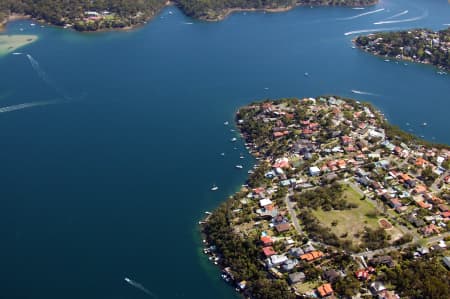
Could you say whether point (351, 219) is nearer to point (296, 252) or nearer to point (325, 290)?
point (296, 252)

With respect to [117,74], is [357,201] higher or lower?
lower

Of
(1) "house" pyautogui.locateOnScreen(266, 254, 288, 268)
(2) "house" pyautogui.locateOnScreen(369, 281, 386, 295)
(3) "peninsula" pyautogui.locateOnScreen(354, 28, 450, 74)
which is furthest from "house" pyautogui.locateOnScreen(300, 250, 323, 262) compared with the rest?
(3) "peninsula" pyautogui.locateOnScreen(354, 28, 450, 74)

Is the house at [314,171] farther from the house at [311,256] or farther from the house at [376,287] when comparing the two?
the house at [376,287]

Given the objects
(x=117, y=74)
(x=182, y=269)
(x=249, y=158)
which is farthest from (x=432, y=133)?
(x=117, y=74)

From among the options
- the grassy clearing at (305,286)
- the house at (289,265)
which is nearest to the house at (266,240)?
the house at (289,265)

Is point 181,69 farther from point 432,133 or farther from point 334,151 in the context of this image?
point 432,133

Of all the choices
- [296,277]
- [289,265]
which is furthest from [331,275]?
[289,265]
